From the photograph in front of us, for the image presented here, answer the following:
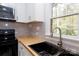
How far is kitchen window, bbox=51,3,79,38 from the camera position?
119 centimetres

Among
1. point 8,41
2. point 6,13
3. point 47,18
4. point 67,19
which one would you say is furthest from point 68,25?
point 6,13

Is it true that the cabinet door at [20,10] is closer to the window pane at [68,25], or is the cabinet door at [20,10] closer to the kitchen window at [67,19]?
the kitchen window at [67,19]

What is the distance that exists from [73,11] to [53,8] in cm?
28

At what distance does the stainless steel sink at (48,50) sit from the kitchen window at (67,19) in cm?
19

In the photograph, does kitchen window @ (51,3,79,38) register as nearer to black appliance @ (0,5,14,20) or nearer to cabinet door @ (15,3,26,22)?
cabinet door @ (15,3,26,22)

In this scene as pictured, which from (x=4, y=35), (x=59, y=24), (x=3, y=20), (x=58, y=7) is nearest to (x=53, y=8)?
(x=58, y=7)

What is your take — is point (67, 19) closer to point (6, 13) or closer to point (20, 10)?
point (20, 10)

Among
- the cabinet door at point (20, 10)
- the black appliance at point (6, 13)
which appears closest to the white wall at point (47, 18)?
the cabinet door at point (20, 10)

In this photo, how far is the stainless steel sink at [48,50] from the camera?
1171 mm

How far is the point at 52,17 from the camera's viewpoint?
1448 millimetres

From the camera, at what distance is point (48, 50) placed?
1.36m

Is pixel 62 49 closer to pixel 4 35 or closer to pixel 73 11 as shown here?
pixel 73 11

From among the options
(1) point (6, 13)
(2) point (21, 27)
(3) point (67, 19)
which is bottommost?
(2) point (21, 27)

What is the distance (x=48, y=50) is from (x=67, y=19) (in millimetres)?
425
